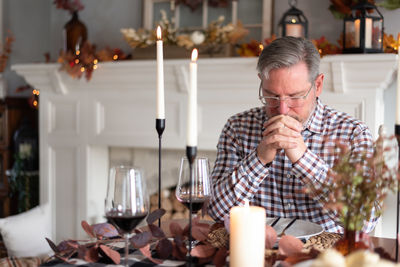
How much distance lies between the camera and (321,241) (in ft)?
3.57

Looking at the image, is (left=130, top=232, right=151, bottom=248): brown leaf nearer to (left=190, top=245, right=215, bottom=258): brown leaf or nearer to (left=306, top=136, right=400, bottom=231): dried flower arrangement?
(left=190, top=245, right=215, bottom=258): brown leaf

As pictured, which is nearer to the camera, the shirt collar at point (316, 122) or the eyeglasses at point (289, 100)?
the eyeglasses at point (289, 100)

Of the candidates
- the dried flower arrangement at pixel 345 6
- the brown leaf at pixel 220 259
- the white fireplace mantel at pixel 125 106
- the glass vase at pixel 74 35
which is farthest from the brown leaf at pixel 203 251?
the glass vase at pixel 74 35

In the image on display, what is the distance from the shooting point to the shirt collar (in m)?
1.76

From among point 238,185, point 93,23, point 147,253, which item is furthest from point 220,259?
point 93,23

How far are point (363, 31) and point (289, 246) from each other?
1.84 meters

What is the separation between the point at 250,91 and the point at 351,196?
201 cm

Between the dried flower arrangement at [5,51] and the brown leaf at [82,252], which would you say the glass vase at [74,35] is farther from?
the brown leaf at [82,252]

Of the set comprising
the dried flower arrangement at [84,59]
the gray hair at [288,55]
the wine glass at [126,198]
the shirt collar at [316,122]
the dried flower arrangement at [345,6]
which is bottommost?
the wine glass at [126,198]

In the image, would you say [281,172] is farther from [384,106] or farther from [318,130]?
[384,106]

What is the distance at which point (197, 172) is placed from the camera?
1048mm

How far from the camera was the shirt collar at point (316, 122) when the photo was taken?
176 cm

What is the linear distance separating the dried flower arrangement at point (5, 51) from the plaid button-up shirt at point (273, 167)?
7.74 feet

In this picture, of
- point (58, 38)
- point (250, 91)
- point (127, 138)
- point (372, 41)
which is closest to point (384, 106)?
point (372, 41)
